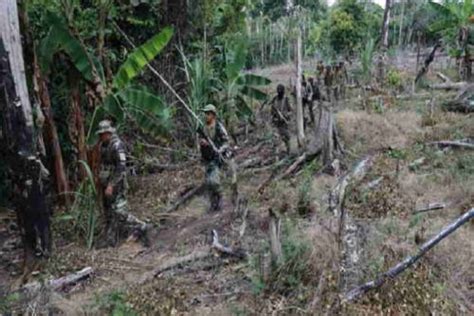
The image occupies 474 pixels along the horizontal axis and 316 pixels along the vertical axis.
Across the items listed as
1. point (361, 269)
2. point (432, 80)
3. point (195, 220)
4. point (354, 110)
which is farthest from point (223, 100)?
point (432, 80)

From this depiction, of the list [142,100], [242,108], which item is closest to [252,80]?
[242,108]

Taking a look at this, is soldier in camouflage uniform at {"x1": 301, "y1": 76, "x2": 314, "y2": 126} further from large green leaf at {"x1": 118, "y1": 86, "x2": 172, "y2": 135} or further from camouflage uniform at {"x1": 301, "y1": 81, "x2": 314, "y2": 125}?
large green leaf at {"x1": 118, "y1": 86, "x2": 172, "y2": 135}

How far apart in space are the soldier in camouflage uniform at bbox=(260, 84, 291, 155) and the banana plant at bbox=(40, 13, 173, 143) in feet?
7.45

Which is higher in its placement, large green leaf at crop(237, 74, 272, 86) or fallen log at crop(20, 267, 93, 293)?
large green leaf at crop(237, 74, 272, 86)

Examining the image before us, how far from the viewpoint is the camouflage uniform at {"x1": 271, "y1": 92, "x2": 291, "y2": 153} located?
30.2 ft

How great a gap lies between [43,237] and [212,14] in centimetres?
757

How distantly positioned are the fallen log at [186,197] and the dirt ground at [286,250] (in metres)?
0.10

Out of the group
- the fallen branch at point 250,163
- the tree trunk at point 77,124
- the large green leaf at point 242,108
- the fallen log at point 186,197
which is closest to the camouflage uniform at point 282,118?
the fallen branch at point 250,163

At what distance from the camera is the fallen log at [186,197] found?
298 inches

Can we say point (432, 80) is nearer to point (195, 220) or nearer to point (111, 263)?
point (195, 220)

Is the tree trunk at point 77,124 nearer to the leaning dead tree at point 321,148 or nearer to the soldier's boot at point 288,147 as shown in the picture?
the leaning dead tree at point 321,148

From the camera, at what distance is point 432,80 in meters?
16.0

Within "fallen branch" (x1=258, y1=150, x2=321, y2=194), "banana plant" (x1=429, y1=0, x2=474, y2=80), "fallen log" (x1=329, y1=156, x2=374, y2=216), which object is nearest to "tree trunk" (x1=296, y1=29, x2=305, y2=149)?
"fallen branch" (x1=258, y1=150, x2=321, y2=194)

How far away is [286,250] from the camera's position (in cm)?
474
